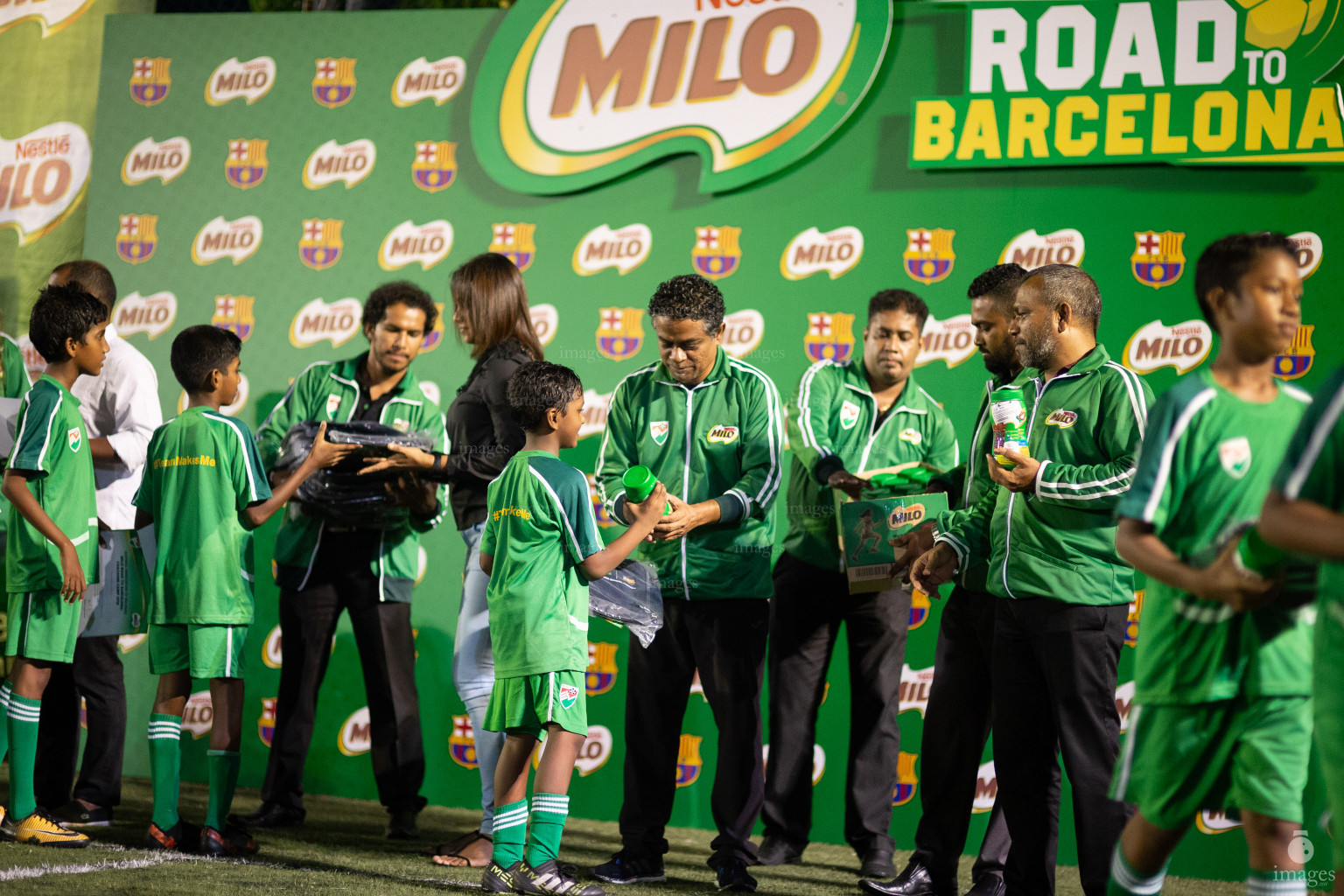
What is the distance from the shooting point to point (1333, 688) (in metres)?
1.95

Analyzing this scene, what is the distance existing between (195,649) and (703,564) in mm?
1590

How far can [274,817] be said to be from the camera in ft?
14.7

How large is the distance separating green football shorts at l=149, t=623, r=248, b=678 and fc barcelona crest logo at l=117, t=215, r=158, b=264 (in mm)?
2589

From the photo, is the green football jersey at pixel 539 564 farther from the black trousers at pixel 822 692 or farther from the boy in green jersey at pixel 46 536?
the boy in green jersey at pixel 46 536

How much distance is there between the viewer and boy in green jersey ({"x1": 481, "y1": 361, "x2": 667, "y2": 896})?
10.6 ft

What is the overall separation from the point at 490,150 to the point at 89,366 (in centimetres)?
210

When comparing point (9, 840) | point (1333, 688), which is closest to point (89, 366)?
point (9, 840)

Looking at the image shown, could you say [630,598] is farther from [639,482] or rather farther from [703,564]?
[639,482]

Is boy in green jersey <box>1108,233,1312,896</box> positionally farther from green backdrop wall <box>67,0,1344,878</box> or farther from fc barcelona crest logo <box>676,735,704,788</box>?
fc barcelona crest logo <box>676,735,704,788</box>

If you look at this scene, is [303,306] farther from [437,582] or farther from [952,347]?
[952,347]

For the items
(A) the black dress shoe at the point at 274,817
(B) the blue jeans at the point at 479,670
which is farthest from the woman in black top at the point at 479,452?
(A) the black dress shoe at the point at 274,817

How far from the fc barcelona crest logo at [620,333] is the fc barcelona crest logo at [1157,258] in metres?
2.05

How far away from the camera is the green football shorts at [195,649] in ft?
Answer: 12.0

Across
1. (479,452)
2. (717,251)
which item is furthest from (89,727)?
(717,251)
